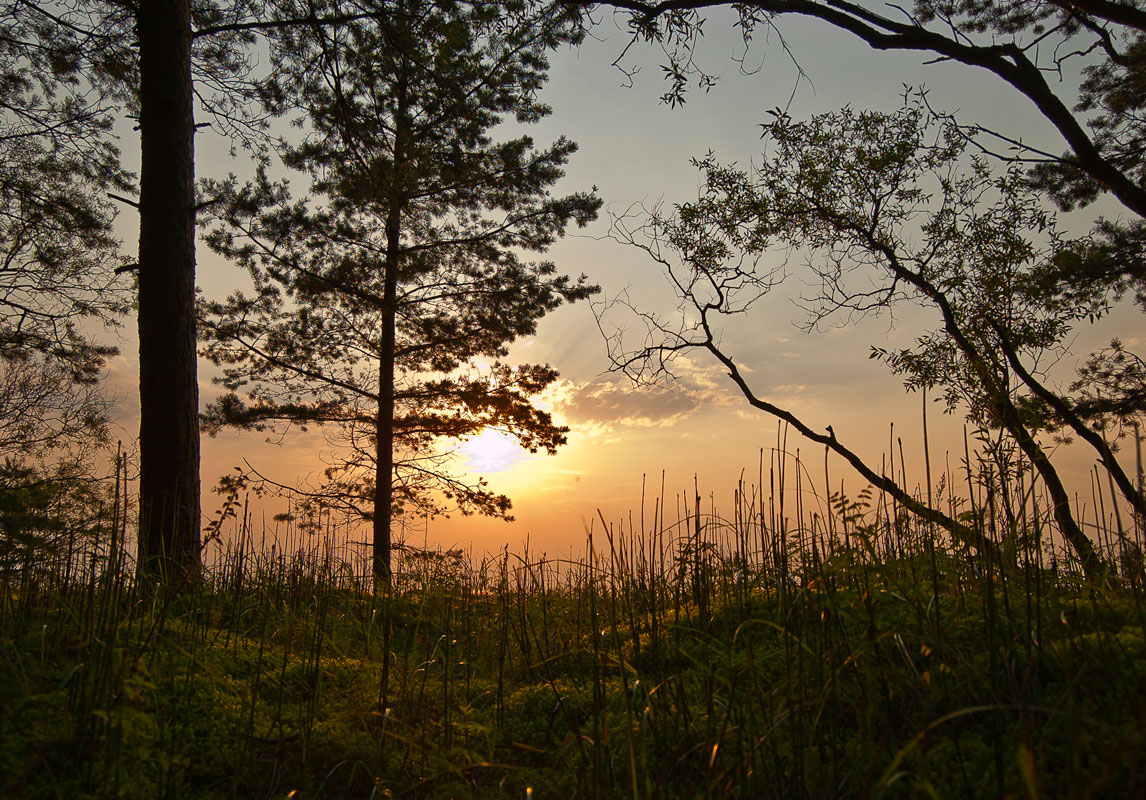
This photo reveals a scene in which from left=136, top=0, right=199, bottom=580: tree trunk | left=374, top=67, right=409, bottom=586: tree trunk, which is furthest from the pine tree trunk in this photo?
left=136, top=0, right=199, bottom=580: tree trunk

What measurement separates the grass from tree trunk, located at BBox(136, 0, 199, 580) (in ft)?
5.18

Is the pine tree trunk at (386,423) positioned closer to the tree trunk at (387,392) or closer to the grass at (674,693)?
the tree trunk at (387,392)

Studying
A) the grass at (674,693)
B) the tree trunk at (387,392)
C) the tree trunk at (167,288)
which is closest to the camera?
the grass at (674,693)

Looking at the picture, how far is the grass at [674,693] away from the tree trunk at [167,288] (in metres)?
1.58

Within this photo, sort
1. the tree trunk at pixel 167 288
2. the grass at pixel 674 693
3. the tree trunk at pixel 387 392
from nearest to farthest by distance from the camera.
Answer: the grass at pixel 674 693 → the tree trunk at pixel 167 288 → the tree trunk at pixel 387 392

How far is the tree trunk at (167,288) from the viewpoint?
546 cm

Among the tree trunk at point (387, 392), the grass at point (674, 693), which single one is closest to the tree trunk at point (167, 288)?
the grass at point (674, 693)

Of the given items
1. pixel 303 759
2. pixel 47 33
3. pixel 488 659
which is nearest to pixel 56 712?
pixel 303 759

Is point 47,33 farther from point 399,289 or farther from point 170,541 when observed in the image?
point 170,541

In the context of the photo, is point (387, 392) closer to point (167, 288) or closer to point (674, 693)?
point (167, 288)

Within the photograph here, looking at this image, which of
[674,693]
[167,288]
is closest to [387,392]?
[167,288]

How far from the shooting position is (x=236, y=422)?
10875 millimetres

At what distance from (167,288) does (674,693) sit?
551 centimetres

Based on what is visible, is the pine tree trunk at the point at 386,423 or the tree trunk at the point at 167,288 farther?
the pine tree trunk at the point at 386,423
